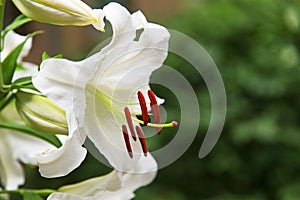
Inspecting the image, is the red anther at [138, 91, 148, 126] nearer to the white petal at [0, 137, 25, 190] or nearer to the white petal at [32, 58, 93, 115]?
the white petal at [32, 58, 93, 115]

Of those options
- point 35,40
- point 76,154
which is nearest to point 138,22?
point 76,154

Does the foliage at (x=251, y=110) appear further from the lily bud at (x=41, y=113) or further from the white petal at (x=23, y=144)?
the lily bud at (x=41, y=113)

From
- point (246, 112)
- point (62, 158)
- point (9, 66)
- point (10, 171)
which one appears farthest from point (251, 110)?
point (62, 158)

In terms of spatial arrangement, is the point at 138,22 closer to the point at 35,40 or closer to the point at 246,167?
the point at 246,167

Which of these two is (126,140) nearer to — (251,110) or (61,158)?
(61,158)

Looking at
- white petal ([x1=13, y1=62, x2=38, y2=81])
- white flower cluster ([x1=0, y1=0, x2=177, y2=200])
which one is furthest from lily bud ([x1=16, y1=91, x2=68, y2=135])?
white petal ([x1=13, y1=62, x2=38, y2=81])
